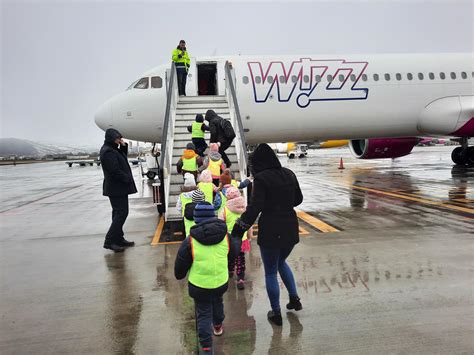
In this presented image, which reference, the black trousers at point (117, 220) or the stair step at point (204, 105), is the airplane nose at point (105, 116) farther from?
the black trousers at point (117, 220)

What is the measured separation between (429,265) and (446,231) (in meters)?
2.09

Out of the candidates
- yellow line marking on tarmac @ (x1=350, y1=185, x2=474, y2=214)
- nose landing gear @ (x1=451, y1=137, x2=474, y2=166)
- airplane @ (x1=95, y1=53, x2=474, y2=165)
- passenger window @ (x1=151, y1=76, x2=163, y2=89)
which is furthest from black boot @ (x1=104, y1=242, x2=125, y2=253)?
nose landing gear @ (x1=451, y1=137, x2=474, y2=166)

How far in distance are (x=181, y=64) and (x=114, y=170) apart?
6.89 metres

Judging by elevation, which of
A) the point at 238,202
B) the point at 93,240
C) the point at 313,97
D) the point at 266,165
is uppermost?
the point at 313,97

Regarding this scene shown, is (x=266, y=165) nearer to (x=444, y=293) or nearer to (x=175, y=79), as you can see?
(x=444, y=293)

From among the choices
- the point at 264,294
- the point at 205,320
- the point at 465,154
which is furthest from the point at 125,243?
the point at 465,154

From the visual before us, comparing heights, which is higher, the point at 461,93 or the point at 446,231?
the point at 461,93

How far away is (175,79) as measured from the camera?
1222 centimetres

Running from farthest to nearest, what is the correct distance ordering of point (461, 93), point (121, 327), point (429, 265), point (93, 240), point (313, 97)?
point (461, 93), point (313, 97), point (93, 240), point (429, 265), point (121, 327)

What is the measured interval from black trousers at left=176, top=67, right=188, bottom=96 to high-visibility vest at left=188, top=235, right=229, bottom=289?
10.2 meters

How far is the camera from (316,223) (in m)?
7.98

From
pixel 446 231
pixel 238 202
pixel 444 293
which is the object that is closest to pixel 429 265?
pixel 444 293

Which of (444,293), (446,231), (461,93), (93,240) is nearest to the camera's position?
(444,293)

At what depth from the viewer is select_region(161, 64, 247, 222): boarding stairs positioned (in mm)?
8523
